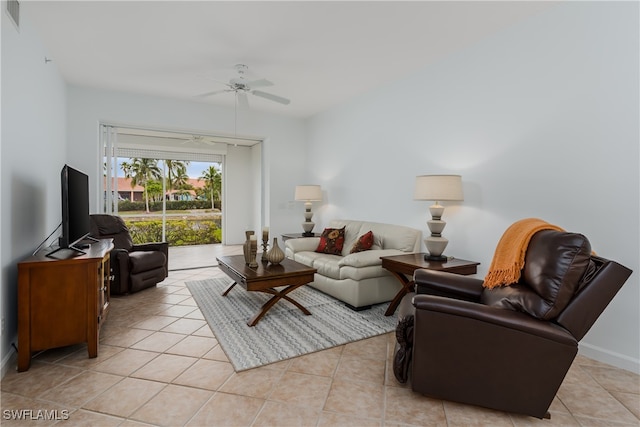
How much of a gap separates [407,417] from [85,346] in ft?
7.94

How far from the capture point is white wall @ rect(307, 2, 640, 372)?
90.0 inches

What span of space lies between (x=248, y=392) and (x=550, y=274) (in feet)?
5.98

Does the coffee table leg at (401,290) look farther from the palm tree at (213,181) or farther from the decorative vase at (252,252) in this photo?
the palm tree at (213,181)

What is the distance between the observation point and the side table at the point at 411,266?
2904mm

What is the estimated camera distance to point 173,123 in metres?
5.06

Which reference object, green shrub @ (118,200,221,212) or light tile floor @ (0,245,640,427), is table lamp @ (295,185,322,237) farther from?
green shrub @ (118,200,221,212)

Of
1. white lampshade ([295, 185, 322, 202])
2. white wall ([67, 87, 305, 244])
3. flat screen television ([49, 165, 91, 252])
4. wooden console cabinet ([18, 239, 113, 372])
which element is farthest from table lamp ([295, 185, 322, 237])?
wooden console cabinet ([18, 239, 113, 372])

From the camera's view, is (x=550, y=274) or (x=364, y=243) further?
(x=364, y=243)

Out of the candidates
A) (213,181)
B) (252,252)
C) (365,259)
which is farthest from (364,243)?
(213,181)

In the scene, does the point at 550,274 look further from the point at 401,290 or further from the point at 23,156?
the point at 23,156

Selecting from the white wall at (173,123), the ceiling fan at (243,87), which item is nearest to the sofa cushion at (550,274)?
the ceiling fan at (243,87)

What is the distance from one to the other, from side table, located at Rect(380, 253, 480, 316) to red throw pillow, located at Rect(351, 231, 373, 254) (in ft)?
2.07

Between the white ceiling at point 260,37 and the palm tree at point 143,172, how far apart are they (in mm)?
2806

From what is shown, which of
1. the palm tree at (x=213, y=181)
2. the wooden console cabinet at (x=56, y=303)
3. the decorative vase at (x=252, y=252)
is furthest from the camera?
the palm tree at (x=213, y=181)
